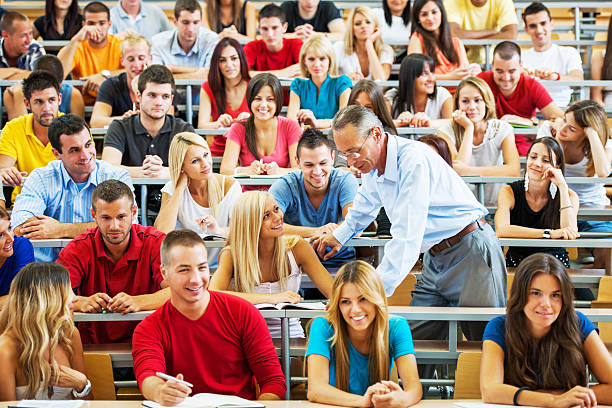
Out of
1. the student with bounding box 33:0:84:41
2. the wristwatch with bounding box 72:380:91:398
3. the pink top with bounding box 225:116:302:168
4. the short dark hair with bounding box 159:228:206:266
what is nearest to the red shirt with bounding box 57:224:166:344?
the short dark hair with bounding box 159:228:206:266

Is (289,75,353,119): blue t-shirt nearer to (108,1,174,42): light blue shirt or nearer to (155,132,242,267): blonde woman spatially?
(155,132,242,267): blonde woman

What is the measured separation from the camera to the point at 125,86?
203 inches

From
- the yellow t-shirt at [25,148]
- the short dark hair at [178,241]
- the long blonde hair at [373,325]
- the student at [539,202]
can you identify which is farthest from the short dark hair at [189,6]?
the long blonde hair at [373,325]

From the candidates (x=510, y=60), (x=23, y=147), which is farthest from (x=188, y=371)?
(x=510, y=60)

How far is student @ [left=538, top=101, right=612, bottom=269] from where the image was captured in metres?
4.11

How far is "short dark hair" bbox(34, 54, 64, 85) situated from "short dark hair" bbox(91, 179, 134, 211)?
2223 millimetres

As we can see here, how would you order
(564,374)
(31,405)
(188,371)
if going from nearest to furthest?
1. (31,405)
2. (564,374)
3. (188,371)

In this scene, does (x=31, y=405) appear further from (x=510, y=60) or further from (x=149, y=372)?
(x=510, y=60)

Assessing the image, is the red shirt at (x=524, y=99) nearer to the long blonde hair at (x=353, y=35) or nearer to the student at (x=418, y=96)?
the student at (x=418, y=96)

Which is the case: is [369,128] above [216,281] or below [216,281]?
above

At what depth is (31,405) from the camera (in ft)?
7.35

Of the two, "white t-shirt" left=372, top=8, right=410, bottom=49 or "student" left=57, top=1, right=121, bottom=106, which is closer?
"student" left=57, top=1, right=121, bottom=106

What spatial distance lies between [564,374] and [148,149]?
2.80 metres

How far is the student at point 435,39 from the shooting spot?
18.1 ft
